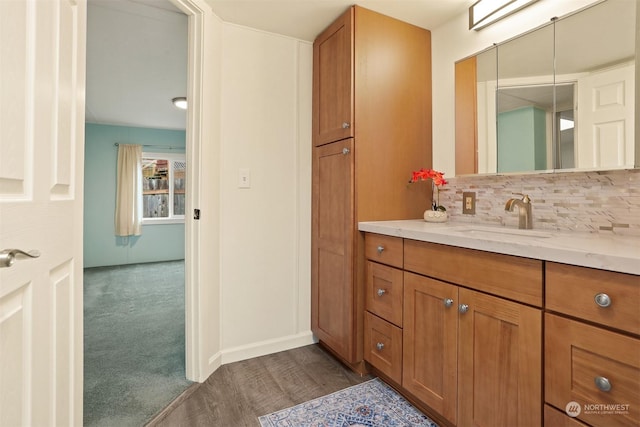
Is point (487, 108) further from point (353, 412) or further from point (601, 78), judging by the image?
point (353, 412)

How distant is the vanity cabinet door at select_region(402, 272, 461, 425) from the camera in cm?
131

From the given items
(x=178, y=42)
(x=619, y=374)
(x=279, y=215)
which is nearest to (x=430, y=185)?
(x=279, y=215)

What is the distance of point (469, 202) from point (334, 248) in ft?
2.87

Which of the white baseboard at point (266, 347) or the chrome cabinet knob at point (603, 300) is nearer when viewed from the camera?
the chrome cabinet knob at point (603, 300)

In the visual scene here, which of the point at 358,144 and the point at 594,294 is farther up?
the point at 358,144

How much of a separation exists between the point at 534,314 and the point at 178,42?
289 centimetres

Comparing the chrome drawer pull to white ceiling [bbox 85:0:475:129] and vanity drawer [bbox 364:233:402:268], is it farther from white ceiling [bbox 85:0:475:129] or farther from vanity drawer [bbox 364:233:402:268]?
white ceiling [bbox 85:0:475:129]

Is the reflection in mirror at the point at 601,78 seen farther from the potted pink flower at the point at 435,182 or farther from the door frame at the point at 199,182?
the door frame at the point at 199,182

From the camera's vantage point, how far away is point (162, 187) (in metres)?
5.66

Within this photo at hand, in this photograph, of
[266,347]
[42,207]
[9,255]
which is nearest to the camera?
[9,255]

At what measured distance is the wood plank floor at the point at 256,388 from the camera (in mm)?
1518

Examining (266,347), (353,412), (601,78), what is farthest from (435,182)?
(266,347)

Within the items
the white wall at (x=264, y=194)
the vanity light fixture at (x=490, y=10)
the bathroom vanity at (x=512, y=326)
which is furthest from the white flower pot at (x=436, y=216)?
the vanity light fixture at (x=490, y=10)

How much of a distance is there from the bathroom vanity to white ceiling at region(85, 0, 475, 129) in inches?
52.6
